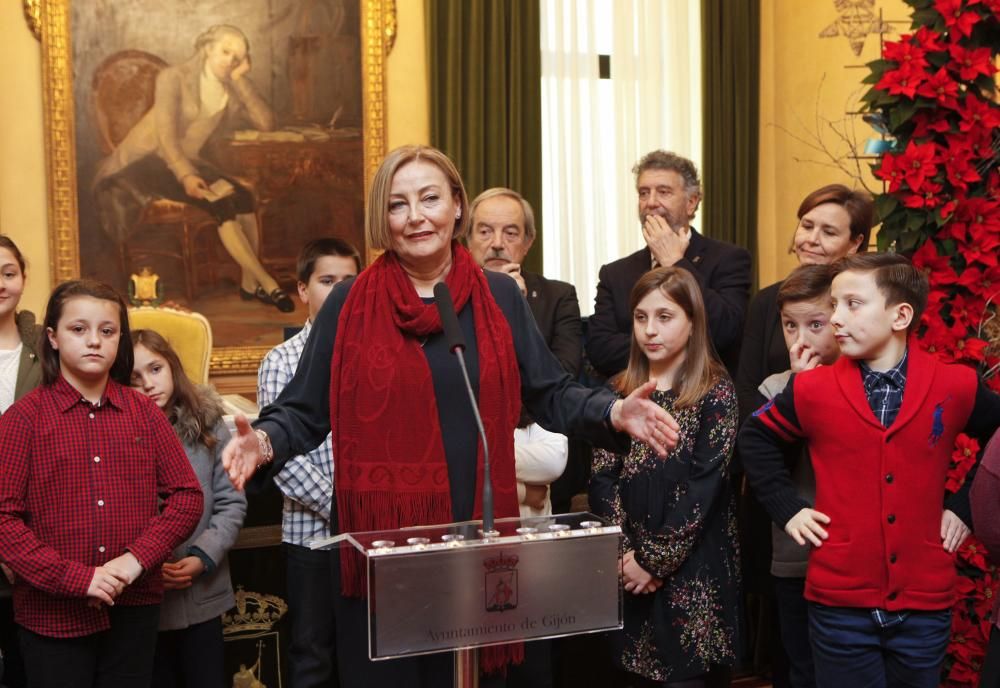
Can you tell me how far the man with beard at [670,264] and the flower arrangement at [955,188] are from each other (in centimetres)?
74

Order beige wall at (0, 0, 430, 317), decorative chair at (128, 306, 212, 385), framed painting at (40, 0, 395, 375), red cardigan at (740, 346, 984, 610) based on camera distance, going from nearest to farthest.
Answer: red cardigan at (740, 346, 984, 610) < decorative chair at (128, 306, 212, 385) < beige wall at (0, 0, 430, 317) < framed painting at (40, 0, 395, 375)

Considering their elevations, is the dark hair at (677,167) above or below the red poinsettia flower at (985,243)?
above

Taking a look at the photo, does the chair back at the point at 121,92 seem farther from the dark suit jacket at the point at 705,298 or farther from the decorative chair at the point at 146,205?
the dark suit jacket at the point at 705,298

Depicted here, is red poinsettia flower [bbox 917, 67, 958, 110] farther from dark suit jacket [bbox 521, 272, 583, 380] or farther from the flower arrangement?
dark suit jacket [bbox 521, 272, 583, 380]

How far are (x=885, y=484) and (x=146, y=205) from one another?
5.69 metres

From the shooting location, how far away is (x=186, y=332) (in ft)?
17.6

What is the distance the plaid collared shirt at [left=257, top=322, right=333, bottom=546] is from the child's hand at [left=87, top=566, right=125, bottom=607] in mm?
538

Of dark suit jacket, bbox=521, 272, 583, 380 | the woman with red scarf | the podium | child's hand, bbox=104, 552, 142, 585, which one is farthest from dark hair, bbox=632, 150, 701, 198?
the podium

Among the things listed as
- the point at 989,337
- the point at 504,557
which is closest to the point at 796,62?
the point at 989,337

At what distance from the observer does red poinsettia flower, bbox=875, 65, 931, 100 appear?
3.22 meters

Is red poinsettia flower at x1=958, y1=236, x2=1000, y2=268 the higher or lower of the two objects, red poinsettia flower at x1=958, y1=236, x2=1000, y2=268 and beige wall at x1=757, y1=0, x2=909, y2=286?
the lower

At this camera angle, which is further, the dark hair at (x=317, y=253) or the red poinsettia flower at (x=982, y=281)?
the dark hair at (x=317, y=253)

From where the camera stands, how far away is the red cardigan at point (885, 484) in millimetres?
2672

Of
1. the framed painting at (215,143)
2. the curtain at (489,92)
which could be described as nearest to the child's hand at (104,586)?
the framed painting at (215,143)
